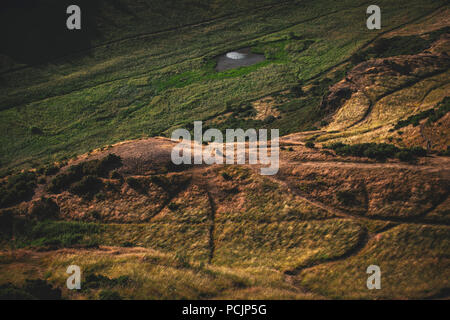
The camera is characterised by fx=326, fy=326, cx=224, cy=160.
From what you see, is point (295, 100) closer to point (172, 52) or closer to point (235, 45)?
point (235, 45)

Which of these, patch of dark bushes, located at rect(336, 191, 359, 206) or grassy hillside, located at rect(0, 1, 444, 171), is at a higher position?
grassy hillside, located at rect(0, 1, 444, 171)

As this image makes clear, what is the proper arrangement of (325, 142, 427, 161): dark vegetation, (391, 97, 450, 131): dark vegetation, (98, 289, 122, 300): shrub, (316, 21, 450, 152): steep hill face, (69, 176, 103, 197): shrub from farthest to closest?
(316, 21, 450, 152): steep hill face, (391, 97, 450, 131): dark vegetation, (69, 176, 103, 197): shrub, (325, 142, 427, 161): dark vegetation, (98, 289, 122, 300): shrub

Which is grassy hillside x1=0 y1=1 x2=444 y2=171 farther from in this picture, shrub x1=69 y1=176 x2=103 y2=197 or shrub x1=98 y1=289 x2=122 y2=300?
shrub x1=98 y1=289 x2=122 y2=300

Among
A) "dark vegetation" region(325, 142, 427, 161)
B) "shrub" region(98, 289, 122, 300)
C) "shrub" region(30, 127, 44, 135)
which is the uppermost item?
"shrub" region(30, 127, 44, 135)

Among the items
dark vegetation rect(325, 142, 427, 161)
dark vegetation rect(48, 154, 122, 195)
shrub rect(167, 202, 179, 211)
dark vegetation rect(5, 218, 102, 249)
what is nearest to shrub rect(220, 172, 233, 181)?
shrub rect(167, 202, 179, 211)

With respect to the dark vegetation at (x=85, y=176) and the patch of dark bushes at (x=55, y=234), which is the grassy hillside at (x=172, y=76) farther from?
the patch of dark bushes at (x=55, y=234)

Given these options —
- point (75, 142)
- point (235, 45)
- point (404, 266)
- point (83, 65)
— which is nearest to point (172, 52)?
point (235, 45)

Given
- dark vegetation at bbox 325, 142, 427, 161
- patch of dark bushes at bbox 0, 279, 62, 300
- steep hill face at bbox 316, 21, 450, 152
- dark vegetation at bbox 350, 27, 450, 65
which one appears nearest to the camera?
patch of dark bushes at bbox 0, 279, 62, 300

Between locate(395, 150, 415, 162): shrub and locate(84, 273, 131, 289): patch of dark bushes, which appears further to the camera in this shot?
locate(395, 150, 415, 162): shrub
